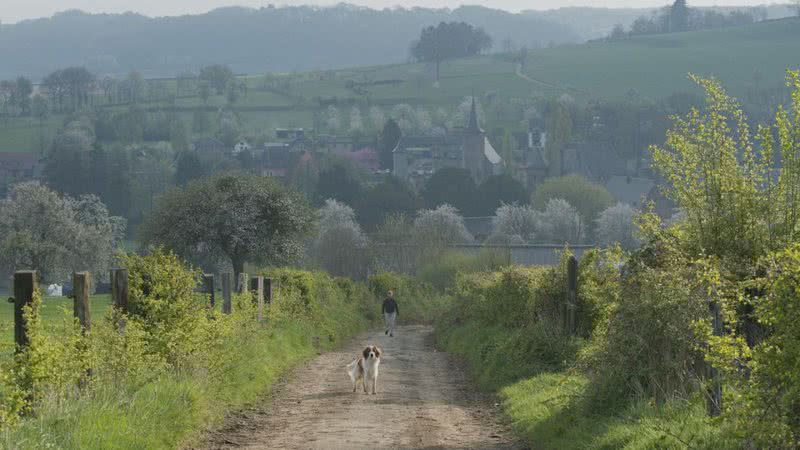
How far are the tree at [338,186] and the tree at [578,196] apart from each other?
2275 centimetres

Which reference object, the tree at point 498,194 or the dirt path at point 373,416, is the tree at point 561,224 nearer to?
the tree at point 498,194

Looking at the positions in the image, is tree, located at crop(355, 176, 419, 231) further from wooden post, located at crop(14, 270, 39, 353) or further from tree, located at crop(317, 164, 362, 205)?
wooden post, located at crop(14, 270, 39, 353)

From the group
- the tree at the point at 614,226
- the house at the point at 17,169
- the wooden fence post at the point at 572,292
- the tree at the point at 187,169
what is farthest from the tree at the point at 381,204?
the wooden fence post at the point at 572,292

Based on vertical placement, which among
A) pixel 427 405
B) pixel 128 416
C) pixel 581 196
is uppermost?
pixel 128 416

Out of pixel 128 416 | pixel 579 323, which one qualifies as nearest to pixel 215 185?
pixel 579 323

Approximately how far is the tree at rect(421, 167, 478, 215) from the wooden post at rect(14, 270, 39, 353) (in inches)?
5648

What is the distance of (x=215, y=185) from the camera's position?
1986 inches

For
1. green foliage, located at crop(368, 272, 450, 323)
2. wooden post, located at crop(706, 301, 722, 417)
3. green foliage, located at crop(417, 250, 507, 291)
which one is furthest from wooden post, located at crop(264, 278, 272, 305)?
green foliage, located at crop(417, 250, 507, 291)

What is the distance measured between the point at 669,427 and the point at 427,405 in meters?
6.55

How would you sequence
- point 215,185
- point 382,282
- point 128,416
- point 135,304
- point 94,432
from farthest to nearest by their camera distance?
point 382,282
point 215,185
point 135,304
point 128,416
point 94,432

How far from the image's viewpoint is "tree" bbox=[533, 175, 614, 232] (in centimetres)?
16325

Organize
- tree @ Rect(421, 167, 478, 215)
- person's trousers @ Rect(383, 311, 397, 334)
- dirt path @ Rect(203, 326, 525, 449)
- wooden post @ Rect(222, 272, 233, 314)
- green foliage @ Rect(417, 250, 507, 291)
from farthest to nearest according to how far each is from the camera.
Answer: tree @ Rect(421, 167, 478, 215) < green foliage @ Rect(417, 250, 507, 291) < person's trousers @ Rect(383, 311, 397, 334) < wooden post @ Rect(222, 272, 233, 314) < dirt path @ Rect(203, 326, 525, 449)

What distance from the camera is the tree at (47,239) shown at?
77812mm

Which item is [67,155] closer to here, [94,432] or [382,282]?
[382,282]
